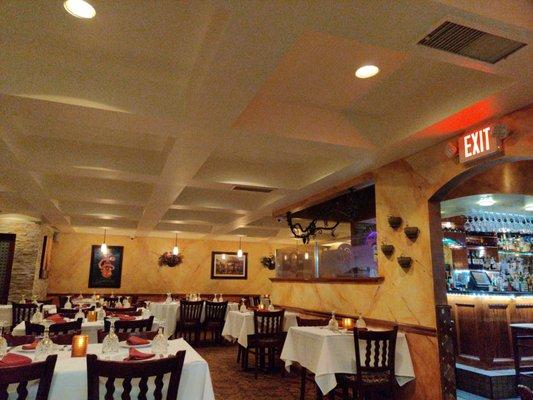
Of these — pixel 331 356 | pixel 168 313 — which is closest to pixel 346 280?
pixel 331 356

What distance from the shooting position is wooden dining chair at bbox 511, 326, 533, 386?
4.70 metres

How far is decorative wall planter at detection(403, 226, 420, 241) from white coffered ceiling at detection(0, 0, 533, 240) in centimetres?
86

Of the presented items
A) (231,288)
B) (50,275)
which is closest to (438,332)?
(231,288)

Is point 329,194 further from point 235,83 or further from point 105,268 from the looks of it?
point 105,268

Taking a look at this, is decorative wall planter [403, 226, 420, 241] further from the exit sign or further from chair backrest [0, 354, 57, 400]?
chair backrest [0, 354, 57, 400]

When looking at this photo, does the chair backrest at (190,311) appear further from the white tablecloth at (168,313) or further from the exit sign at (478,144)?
the exit sign at (478,144)

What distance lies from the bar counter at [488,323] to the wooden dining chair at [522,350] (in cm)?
23

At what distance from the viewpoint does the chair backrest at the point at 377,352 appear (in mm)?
3676

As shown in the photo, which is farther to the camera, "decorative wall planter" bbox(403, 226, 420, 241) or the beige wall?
the beige wall

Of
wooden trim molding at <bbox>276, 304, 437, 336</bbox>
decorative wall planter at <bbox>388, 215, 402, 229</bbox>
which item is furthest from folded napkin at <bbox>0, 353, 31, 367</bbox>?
decorative wall planter at <bbox>388, 215, 402, 229</bbox>

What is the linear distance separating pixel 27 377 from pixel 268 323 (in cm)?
418

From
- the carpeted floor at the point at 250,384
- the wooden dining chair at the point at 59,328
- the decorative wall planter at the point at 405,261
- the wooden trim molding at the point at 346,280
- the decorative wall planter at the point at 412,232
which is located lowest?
the carpeted floor at the point at 250,384

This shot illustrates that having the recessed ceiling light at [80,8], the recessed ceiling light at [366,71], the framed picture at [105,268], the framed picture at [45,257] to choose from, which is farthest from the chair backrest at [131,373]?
the framed picture at [105,268]

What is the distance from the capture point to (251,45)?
7.92ft
